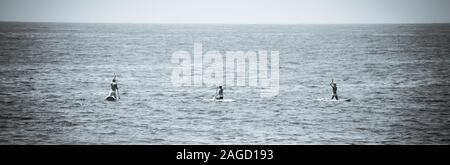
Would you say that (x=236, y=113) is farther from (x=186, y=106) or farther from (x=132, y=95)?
(x=132, y=95)

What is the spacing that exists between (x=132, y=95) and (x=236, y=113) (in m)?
13.3

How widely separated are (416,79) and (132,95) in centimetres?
3028

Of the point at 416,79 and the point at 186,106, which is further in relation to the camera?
the point at 416,79

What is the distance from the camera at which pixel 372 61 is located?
107000mm

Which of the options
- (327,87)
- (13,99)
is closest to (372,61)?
(327,87)

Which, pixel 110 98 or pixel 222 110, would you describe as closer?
pixel 222 110

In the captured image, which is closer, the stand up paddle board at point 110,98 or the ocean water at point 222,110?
the ocean water at point 222,110

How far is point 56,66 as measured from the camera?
305ft

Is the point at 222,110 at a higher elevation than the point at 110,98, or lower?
lower

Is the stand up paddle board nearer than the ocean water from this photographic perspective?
No

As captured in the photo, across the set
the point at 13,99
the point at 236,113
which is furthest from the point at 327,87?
the point at 13,99
